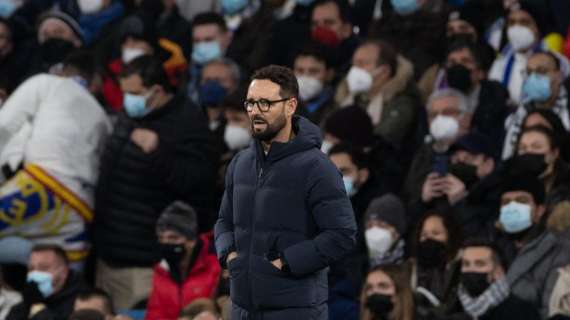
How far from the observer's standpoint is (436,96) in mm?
13922

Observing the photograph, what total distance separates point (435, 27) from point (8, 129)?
3.70m

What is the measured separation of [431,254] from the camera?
12406mm

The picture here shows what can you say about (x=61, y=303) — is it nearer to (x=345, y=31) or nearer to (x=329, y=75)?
(x=329, y=75)

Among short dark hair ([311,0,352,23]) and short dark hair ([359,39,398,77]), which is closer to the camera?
short dark hair ([359,39,398,77])

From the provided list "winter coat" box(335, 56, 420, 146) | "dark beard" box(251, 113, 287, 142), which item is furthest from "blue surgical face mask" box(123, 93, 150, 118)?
"dark beard" box(251, 113, 287, 142)

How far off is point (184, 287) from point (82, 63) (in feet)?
7.59

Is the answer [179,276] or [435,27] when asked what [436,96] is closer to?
[435,27]

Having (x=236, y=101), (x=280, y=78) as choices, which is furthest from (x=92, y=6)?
(x=280, y=78)

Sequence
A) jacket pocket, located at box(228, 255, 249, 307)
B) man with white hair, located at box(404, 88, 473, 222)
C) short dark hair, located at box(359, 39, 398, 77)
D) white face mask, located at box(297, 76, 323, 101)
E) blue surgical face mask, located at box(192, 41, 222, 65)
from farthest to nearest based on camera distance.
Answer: blue surgical face mask, located at box(192, 41, 222, 65) < white face mask, located at box(297, 76, 323, 101) < short dark hair, located at box(359, 39, 398, 77) < man with white hair, located at box(404, 88, 473, 222) < jacket pocket, located at box(228, 255, 249, 307)

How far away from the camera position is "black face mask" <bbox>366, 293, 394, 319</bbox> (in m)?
12.0

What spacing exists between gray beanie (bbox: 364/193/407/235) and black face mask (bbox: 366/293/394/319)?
36.6 inches

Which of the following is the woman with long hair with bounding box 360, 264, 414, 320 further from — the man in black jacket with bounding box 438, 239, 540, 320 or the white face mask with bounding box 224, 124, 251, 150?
the white face mask with bounding box 224, 124, 251, 150

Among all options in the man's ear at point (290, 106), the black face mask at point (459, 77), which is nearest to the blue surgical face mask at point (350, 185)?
the black face mask at point (459, 77)

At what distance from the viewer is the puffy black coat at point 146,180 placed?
13367 millimetres
